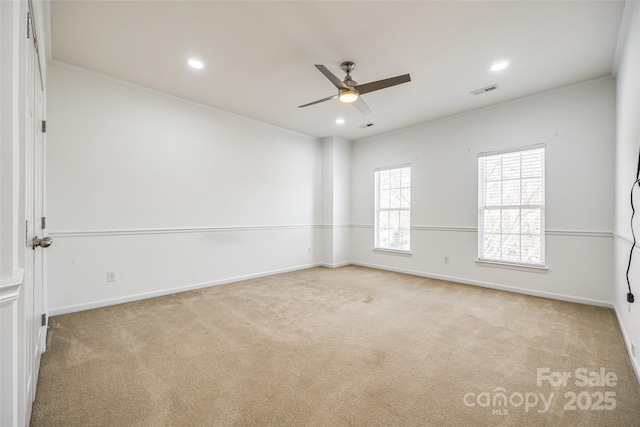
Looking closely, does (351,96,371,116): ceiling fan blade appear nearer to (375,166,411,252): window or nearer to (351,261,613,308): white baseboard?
(375,166,411,252): window

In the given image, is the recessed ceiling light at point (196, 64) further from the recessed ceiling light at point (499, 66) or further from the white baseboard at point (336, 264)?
the white baseboard at point (336, 264)

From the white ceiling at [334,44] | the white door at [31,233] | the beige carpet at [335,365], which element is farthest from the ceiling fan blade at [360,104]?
the white door at [31,233]

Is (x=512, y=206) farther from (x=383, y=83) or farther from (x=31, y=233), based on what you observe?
(x=31, y=233)

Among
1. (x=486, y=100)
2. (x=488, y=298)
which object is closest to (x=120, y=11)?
(x=486, y=100)

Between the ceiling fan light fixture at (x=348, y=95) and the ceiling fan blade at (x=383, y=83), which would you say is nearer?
the ceiling fan blade at (x=383, y=83)

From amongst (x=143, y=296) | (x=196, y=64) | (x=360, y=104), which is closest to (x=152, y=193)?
(x=143, y=296)

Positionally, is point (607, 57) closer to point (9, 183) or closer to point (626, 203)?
point (626, 203)

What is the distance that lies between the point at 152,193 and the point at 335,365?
10.7 feet

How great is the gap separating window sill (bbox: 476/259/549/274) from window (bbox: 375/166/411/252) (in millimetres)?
1341

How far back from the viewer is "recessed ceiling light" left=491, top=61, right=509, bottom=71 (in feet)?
10.2

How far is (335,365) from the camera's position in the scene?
2.11 m

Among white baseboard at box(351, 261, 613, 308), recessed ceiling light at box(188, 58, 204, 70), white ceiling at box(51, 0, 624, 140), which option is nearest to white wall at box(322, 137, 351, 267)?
white baseboard at box(351, 261, 613, 308)

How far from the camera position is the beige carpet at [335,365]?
63.3 inches

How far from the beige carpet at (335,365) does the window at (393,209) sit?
211 cm
